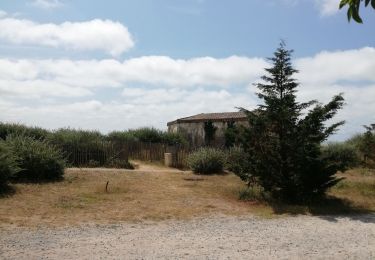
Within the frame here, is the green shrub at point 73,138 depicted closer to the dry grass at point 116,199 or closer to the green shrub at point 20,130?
the green shrub at point 20,130

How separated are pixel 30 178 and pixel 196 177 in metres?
6.43

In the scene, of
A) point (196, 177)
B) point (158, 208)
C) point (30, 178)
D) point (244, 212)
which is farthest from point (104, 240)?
point (196, 177)

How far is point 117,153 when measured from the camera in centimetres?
2177

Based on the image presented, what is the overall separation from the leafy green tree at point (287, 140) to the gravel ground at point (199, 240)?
2.68 meters

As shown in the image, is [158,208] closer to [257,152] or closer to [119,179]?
[257,152]

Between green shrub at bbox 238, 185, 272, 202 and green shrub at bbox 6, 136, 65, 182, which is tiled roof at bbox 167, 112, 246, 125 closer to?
green shrub at bbox 238, 185, 272, 202

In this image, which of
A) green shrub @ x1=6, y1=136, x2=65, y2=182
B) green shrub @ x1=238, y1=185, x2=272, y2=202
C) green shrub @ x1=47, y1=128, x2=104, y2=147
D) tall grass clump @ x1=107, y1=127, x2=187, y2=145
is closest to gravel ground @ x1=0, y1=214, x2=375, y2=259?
green shrub @ x1=238, y1=185, x2=272, y2=202

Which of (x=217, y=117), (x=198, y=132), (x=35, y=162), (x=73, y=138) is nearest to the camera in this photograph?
(x=35, y=162)

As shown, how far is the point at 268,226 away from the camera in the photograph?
10.0 meters

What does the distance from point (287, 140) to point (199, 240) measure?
18.9ft

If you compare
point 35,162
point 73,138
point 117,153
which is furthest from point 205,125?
point 35,162

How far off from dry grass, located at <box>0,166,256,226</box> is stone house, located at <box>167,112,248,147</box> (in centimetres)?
1774

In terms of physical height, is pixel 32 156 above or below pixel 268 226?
above

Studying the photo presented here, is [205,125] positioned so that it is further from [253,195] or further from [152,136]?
[253,195]
